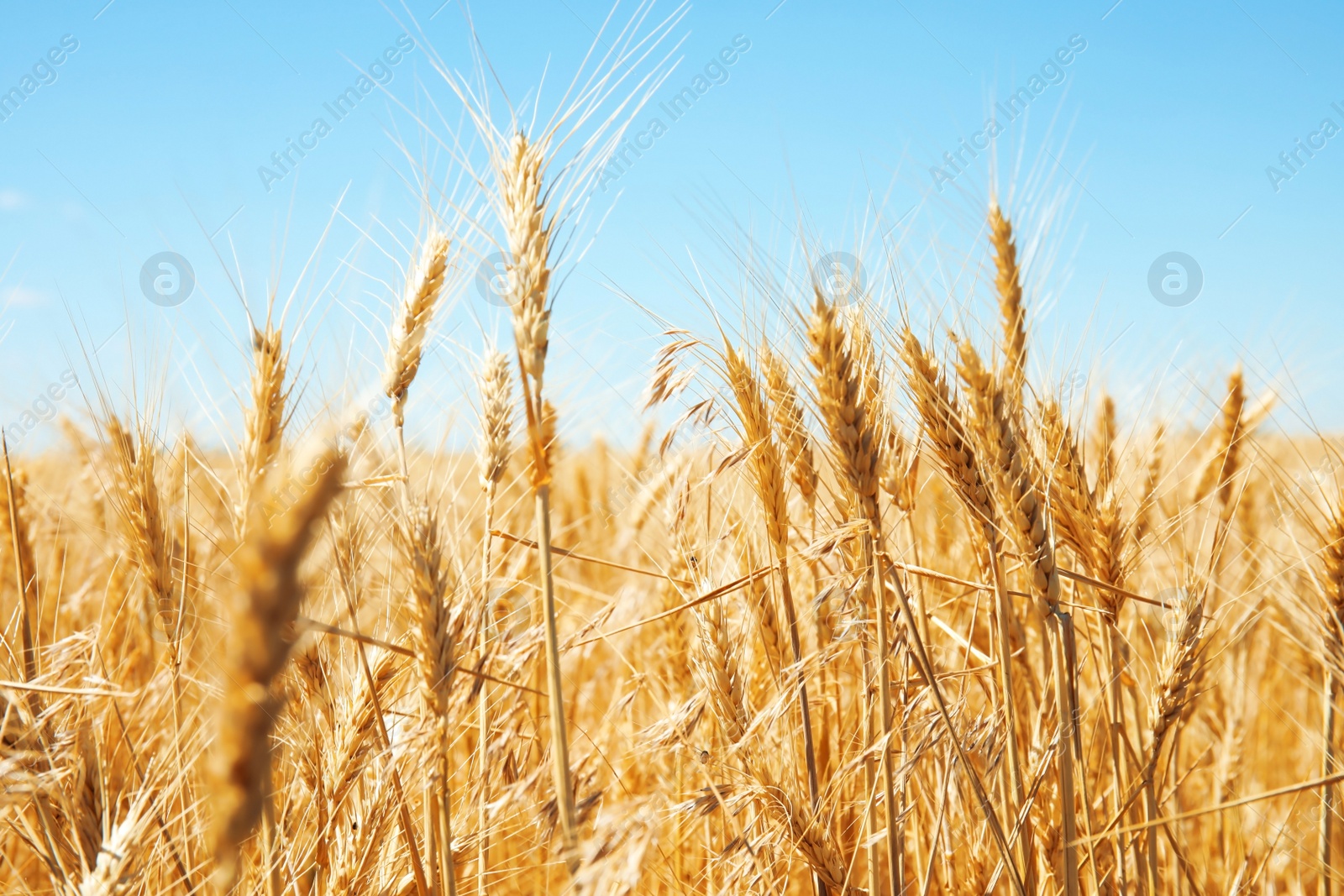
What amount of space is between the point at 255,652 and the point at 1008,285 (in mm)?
1777

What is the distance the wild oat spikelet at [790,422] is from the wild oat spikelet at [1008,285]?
51 centimetres

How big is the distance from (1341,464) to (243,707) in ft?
7.29

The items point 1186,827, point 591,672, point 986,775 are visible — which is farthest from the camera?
point 591,672

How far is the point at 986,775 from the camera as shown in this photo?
135 cm

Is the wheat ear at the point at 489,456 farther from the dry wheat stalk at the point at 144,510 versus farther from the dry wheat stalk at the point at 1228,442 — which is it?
the dry wheat stalk at the point at 1228,442

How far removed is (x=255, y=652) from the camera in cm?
44

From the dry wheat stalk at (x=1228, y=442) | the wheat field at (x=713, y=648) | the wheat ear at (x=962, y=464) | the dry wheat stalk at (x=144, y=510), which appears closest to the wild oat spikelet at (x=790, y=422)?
the wheat field at (x=713, y=648)

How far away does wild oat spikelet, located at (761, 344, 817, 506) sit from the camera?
5.13ft

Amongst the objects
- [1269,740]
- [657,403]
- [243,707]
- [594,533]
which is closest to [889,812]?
[657,403]

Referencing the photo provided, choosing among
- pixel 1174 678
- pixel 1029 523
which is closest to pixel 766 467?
pixel 1029 523

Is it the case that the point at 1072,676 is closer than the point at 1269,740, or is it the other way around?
the point at 1072,676

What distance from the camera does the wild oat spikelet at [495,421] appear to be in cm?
154

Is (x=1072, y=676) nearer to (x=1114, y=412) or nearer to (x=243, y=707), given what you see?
(x=243, y=707)

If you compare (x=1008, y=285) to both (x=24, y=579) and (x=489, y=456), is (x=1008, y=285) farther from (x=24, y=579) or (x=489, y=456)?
(x=24, y=579)
